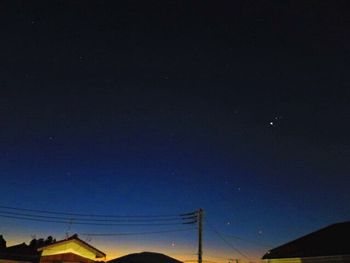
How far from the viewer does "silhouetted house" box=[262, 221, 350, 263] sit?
24.1 meters

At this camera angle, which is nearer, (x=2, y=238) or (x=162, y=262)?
(x=2, y=238)

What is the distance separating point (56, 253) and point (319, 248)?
1698cm

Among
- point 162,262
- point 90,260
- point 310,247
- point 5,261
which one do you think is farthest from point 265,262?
point 162,262

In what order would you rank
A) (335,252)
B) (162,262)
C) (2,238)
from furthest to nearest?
(162,262), (2,238), (335,252)

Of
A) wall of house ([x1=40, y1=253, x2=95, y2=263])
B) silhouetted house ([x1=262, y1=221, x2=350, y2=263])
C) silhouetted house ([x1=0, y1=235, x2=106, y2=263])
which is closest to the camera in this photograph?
silhouetted house ([x1=262, y1=221, x2=350, y2=263])

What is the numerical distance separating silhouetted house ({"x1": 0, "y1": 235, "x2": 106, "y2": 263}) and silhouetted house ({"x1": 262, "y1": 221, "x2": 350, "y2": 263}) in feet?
41.1

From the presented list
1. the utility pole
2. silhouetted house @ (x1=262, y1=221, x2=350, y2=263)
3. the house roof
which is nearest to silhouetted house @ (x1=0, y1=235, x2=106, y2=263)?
the house roof

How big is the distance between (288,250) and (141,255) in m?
39.2

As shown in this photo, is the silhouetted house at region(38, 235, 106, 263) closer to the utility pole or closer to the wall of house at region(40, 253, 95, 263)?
the wall of house at region(40, 253, 95, 263)

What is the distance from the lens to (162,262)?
60750 mm

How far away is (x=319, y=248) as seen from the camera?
2569 centimetres

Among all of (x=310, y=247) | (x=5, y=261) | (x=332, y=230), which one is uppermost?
(x=332, y=230)

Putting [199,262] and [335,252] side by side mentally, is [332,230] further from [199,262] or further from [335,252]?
[199,262]

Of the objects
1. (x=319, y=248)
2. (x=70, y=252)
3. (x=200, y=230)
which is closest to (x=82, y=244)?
(x=70, y=252)
